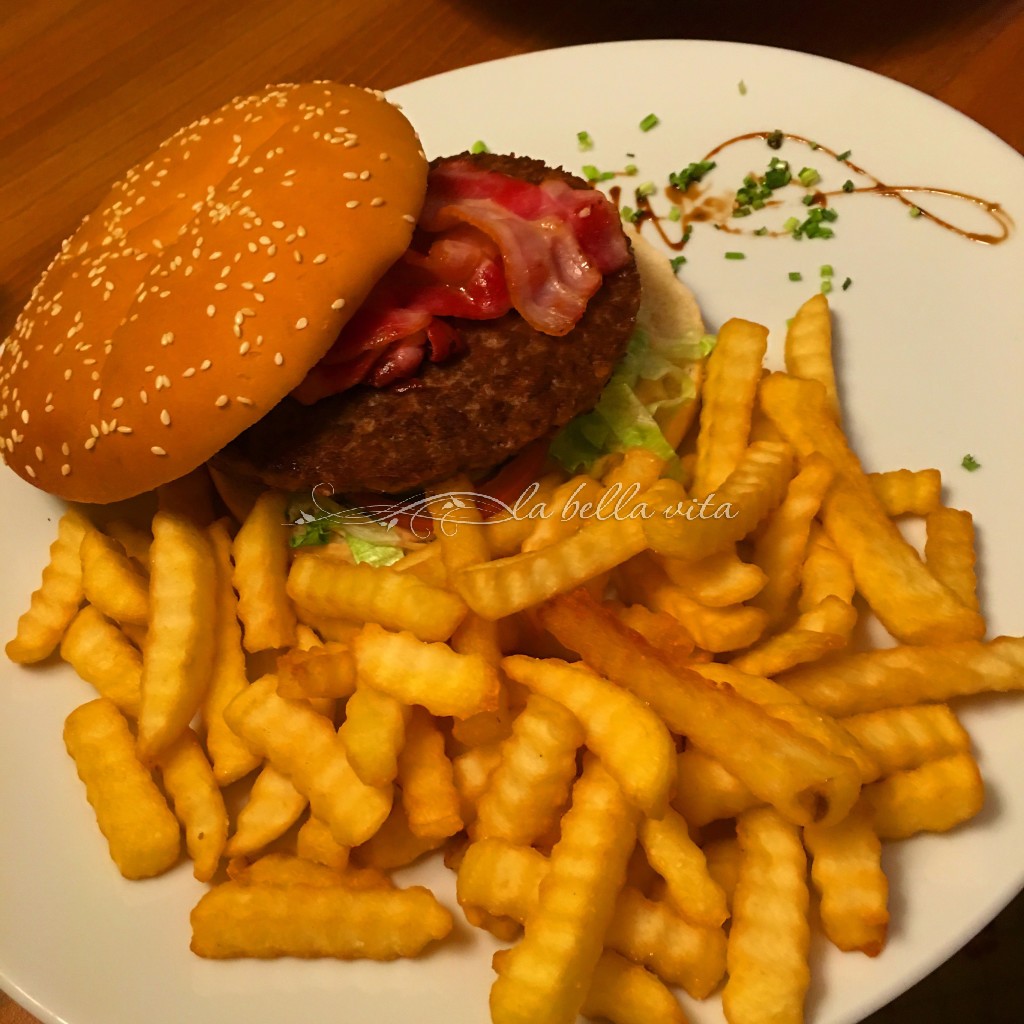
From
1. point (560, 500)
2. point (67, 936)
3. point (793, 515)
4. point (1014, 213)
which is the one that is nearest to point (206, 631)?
Result: point (67, 936)

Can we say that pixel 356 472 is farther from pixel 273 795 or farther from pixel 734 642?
pixel 734 642

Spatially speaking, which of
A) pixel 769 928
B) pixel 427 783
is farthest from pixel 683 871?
pixel 427 783

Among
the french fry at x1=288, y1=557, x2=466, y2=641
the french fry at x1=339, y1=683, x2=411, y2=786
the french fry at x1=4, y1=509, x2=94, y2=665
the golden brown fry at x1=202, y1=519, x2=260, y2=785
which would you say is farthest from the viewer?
the french fry at x1=4, y1=509, x2=94, y2=665

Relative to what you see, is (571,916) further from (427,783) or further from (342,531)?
(342,531)

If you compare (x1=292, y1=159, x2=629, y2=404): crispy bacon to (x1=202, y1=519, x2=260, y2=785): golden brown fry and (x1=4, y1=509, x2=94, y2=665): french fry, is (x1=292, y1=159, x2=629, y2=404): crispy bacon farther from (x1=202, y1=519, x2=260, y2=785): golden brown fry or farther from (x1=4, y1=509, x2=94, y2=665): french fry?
(x1=4, y1=509, x2=94, y2=665): french fry

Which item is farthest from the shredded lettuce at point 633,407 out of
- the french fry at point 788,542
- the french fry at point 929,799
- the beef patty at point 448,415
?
the french fry at point 929,799

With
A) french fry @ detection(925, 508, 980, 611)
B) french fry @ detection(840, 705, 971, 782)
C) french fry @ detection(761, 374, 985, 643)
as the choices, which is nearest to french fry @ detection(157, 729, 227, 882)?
french fry @ detection(840, 705, 971, 782)
